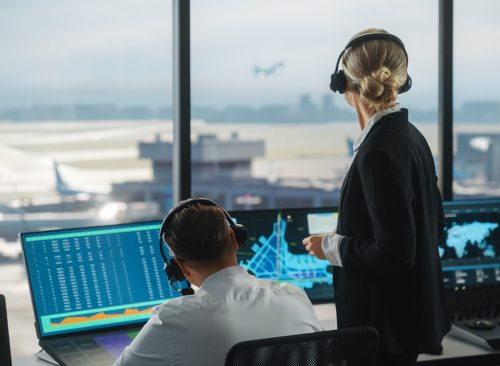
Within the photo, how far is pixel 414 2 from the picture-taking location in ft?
11.1

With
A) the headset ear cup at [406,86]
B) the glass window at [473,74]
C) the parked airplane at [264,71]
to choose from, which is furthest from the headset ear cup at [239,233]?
the parked airplane at [264,71]

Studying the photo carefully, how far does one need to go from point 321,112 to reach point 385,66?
7473 mm

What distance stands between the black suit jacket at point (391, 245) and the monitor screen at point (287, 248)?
67cm

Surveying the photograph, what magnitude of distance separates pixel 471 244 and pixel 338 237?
1.09 m

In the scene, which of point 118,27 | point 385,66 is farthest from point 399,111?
point 118,27

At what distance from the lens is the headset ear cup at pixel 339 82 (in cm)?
207

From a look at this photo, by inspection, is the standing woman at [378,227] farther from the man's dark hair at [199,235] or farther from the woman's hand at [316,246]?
the man's dark hair at [199,235]

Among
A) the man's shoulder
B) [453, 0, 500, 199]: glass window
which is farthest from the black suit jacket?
[453, 0, 500, 199]: glass window

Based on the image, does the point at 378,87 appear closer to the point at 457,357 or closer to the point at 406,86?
the point at 406,86

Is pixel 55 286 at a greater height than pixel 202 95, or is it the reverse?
pixel 202 95

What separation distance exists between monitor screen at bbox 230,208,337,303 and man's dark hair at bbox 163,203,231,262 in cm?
101

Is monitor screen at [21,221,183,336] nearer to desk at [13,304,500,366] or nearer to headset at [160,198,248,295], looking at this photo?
desk at [13,304,500,366]

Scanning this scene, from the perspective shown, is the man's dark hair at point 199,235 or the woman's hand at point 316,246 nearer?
the man's dark hair at point 199,235

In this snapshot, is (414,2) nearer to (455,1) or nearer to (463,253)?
(455,1)
